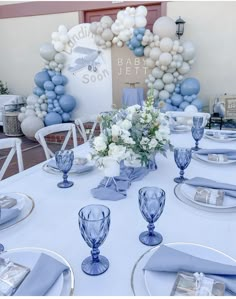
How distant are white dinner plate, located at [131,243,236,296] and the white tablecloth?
24mm

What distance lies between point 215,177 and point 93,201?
1.95ft

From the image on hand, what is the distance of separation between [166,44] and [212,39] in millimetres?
878

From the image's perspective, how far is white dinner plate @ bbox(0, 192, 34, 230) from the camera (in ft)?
3.16

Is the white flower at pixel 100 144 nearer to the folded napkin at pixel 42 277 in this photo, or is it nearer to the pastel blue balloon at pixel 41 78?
the folded napkin at pixel 42 277

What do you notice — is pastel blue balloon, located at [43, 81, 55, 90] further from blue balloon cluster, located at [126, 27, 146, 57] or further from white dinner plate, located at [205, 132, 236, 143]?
white dinner plate, located at [205, 132, 236, 143]

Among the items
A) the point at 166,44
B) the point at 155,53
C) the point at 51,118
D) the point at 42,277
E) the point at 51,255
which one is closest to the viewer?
the point at 42,277

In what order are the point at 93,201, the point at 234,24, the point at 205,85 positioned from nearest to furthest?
the point at 93,201 → the point at 234,24 → the point at 205,85

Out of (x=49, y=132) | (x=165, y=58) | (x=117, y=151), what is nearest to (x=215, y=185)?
(x=117, y=151)

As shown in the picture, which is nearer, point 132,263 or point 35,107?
point 132,263

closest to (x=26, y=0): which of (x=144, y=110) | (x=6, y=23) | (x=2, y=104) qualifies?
(x=6, y=23)

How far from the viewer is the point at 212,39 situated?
420 centimetres

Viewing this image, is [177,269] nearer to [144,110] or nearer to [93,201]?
[93,201]

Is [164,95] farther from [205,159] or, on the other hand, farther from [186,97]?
[205,159]

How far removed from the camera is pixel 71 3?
496 cm
